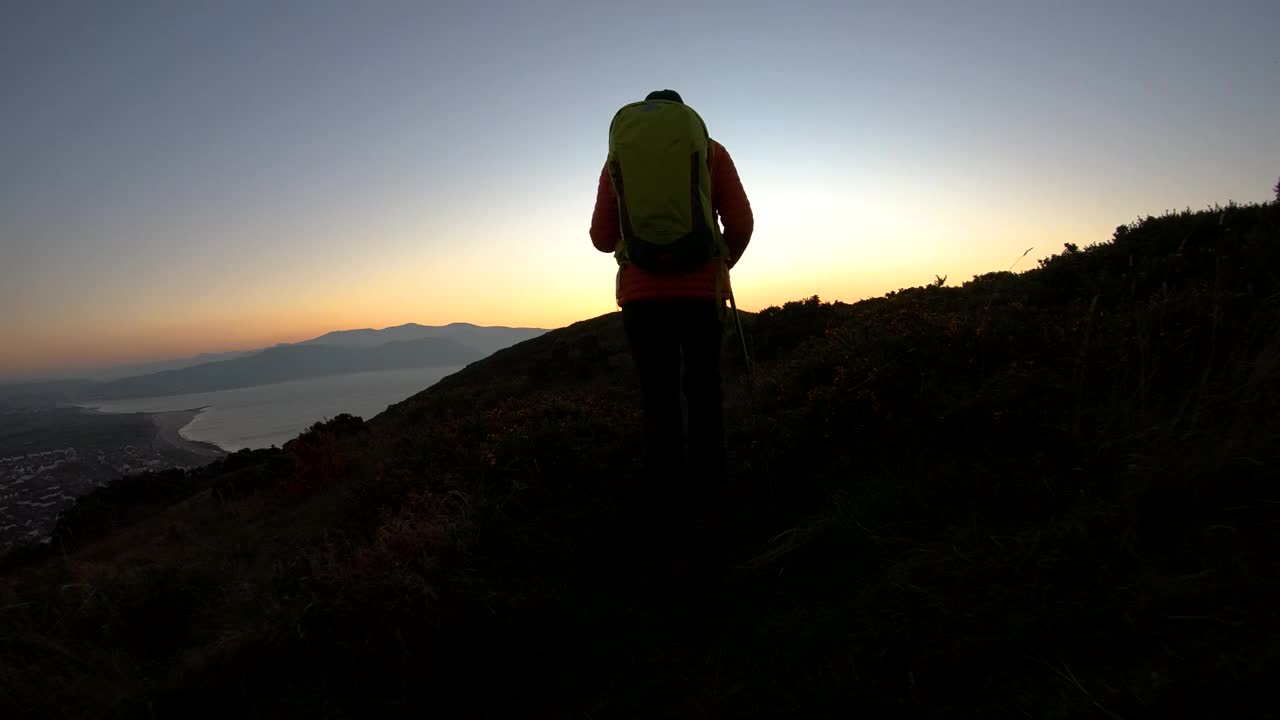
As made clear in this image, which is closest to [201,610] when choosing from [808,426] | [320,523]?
[320,523]

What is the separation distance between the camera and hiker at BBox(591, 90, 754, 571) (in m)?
2.87

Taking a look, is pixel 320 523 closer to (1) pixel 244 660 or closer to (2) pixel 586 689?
(1) pixel 244 660

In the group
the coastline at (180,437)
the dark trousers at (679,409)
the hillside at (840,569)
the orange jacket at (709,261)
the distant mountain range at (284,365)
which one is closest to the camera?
the hillside at (840,569)

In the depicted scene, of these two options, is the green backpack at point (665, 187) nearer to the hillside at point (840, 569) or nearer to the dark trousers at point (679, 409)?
the dark trousers at point (679, 409)

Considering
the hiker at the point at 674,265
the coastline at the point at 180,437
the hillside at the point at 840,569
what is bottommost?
the coastline at the point at 180,437

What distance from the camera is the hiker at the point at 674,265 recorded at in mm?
2865

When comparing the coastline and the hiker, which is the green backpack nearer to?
the hiker

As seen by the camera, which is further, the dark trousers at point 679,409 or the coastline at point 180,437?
the coastline at point 180,437

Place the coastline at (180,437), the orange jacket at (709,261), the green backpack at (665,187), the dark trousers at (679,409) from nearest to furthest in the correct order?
the green backpack at (665,187)
the orange jacket at (709,261)
the dark trousers at (679,409)
the coastline at (180,437)

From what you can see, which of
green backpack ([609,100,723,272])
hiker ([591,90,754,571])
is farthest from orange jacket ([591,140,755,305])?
green backpack ([609,100,723,272])

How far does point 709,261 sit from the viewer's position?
306cm

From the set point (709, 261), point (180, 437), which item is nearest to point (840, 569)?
point (709, 261)

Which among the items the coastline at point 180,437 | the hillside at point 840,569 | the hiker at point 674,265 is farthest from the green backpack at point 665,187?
the coastline at point 180,437

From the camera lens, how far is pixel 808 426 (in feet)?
13.3
